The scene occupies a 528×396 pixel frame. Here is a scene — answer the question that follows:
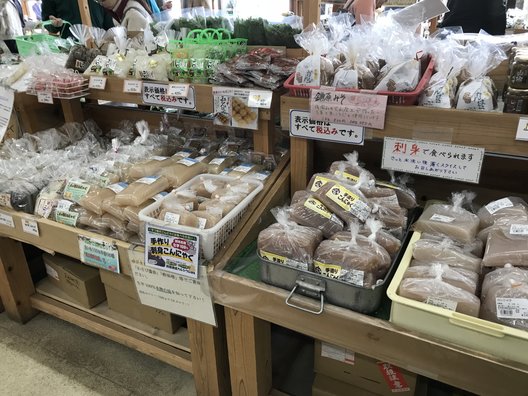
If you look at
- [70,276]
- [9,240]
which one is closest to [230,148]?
[70,276]

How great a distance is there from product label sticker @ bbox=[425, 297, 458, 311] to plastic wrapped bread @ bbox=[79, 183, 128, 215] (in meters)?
1.13

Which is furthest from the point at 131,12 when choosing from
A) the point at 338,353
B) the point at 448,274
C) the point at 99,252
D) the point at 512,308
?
the point at 512,308

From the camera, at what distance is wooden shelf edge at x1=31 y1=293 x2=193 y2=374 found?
1673mm

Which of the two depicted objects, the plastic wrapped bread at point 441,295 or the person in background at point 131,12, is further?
the person in background at point 131,12

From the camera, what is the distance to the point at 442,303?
958 millimetres

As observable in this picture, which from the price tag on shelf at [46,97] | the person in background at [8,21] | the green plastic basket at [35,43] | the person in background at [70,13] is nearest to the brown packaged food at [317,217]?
the price tag on shelf at [46,97]

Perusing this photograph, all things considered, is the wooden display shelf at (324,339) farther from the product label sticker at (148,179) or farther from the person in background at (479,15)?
the person in background at (479,15)

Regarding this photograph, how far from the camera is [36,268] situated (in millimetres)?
2199

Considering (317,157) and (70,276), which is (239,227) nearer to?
(317,157)

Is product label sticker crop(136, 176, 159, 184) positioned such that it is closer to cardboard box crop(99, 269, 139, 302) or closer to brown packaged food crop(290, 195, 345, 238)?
cardboard box crop(99, 269, 139, 302)

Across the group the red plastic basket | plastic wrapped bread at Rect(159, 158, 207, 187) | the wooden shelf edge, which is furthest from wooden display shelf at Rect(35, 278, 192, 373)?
the red plastic basket

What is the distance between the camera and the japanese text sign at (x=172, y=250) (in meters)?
1.26

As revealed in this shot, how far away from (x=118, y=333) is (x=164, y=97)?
3.34ft

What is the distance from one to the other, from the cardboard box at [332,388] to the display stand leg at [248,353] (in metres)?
0.18
